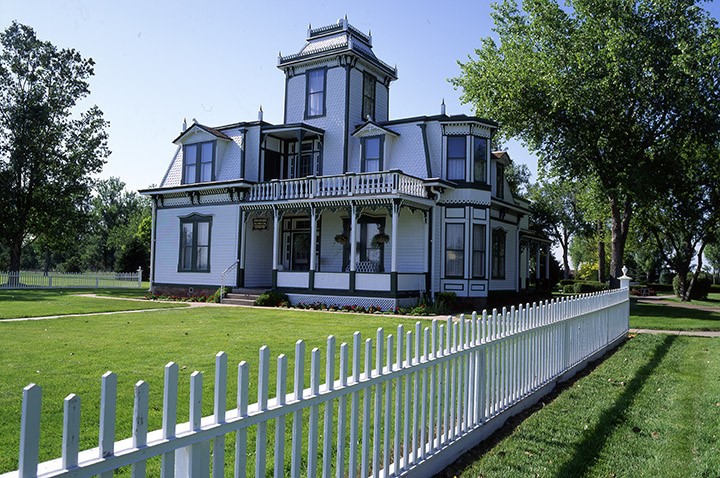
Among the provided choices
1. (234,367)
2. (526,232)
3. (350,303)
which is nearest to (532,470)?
(234,367)

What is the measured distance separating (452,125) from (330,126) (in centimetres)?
584

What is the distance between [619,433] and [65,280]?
41.1 m

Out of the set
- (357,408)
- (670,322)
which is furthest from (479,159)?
(357,408)

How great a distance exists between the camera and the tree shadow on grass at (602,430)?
5.08m

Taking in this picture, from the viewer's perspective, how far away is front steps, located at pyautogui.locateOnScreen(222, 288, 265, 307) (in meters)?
24.3

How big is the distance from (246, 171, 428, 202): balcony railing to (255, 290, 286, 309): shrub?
407cm

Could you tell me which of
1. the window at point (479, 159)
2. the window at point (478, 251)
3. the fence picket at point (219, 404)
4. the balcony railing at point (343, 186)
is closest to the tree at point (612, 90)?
the window at point (479, 159)

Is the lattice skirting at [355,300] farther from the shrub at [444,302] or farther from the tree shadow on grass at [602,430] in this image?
the tree shadow on grass at [602,430]

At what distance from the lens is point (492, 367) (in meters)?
6.11

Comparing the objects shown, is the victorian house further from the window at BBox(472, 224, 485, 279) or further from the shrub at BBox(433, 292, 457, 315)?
the shrub at BBox(433, 292, 457, 315)

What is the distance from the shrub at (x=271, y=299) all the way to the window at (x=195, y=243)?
16.7ft

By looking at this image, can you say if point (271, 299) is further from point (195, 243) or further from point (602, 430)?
point (602, 430)

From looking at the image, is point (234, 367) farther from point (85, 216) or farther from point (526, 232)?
point (85, 216)

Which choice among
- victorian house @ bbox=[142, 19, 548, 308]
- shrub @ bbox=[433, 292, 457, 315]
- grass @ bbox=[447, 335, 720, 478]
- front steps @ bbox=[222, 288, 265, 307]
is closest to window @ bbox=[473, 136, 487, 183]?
victorian house @ bbox=[142, 19, 548, 308]
